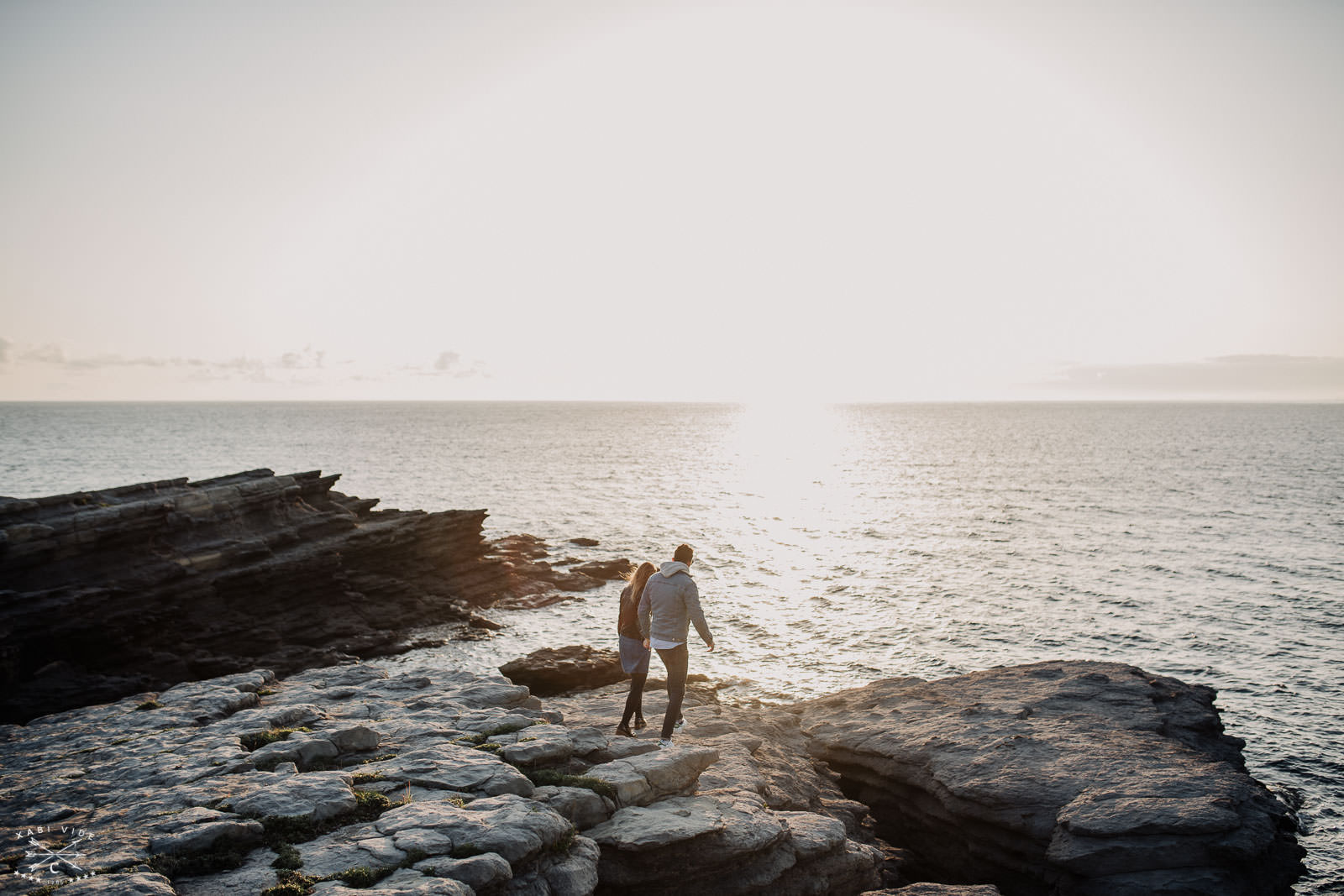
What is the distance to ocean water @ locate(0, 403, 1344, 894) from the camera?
26859 mm

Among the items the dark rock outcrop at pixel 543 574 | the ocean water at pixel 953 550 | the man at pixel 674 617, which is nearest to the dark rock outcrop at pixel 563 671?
the ocean water at pixel 953 550

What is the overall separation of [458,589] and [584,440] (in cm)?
11111

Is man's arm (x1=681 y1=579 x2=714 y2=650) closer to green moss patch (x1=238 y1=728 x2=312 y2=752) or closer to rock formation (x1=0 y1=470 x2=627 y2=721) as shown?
green moss patch (x1=238 y1=728 x2=312 y2=752)

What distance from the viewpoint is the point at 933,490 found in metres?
76.6

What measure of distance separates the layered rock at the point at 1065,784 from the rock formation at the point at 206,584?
19558 mm

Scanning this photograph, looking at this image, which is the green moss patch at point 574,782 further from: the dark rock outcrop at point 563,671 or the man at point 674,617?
the dark rock outcrop at point 563,671

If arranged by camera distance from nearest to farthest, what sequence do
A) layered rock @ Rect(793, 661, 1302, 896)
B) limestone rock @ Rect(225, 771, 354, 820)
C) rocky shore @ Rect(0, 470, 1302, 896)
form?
rocky shore @ Rect(0, 470, 1302, 896) → limestone rock @ Rect(225, 771, 354, 820) → layered rock @ Rect(793, 661, 1302, 896)

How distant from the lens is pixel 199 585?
26438 mm

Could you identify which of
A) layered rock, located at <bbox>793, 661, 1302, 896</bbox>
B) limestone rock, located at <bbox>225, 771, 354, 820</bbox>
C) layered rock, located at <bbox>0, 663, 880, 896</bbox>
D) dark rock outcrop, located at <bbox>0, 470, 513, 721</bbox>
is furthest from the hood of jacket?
dark rock outcrop, located at <bbox>0, 470, 513, 721</bbox>

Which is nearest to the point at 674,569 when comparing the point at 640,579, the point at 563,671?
the point at 640,579

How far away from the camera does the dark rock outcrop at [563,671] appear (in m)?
22.3

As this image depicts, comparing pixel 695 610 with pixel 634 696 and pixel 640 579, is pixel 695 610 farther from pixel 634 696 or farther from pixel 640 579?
pixel 634 696

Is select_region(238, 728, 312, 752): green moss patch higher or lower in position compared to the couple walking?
lower

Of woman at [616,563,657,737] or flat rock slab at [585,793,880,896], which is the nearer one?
flat rock slab at [585,793,880,896]
